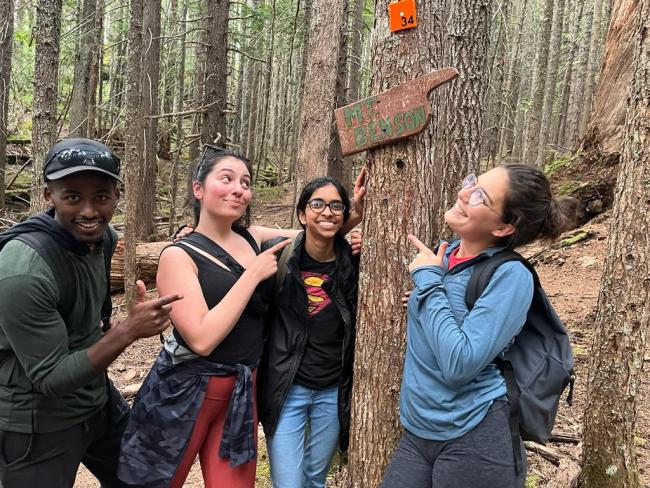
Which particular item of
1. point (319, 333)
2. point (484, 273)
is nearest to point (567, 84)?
point (319, 333)

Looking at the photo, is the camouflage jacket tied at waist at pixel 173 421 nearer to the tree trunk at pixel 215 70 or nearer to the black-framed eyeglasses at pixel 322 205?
the black-framed eyeglasses at pixel 322 205

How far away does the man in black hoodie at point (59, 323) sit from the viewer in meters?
2.08

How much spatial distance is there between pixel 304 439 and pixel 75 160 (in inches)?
71.3

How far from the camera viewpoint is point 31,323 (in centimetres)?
205

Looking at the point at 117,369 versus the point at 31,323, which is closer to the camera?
the point at 31,323

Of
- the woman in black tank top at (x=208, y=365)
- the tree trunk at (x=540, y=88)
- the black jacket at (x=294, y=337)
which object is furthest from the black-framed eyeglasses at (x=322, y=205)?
the tree trunk at (x=540, y=88)

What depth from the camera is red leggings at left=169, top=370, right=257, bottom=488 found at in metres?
2.49

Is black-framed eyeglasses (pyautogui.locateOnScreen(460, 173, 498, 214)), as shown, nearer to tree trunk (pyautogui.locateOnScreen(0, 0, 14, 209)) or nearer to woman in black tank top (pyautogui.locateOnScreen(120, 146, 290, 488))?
woman in black tank top (pyautogui.locateOnScreen(120, 146, 290, 488))

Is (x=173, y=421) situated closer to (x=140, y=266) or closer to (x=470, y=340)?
(x=470, y=340)

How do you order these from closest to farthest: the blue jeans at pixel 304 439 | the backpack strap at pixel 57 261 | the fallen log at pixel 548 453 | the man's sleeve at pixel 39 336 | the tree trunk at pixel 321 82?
the man's sleeve at pixel 39 336 → the backpack strap at pixel 57 261 → the blue jeans at pixel 304 439 → the fallen log at pixel 548 453 → the tree trunk at pixel 321 82

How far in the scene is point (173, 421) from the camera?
244 centimetres

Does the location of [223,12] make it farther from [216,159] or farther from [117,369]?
[216,159]

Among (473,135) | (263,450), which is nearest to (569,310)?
(473,135)

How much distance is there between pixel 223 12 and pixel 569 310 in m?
7.25
